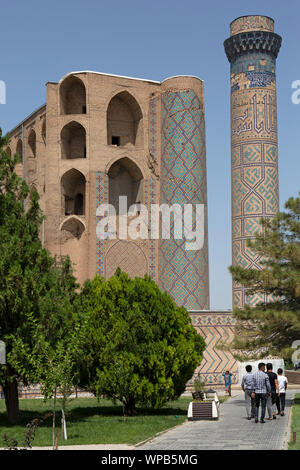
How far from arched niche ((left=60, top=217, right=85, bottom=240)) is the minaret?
202 inches

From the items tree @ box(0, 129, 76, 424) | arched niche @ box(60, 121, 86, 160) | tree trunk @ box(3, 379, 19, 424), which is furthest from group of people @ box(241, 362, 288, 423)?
arched niche @ box(60, 121, 86, 160)

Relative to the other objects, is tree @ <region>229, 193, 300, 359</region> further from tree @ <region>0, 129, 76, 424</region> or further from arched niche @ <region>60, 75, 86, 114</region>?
arched niche @ <region>60, 75, 86, 114</region>

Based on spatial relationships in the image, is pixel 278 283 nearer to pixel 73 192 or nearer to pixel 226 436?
pixel 226 436

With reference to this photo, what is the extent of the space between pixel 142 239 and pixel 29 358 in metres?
12.7

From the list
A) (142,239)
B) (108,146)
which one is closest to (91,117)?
(108,146)

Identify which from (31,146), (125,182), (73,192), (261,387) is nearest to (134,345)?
(261,387)

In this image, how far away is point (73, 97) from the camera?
77.9 feet

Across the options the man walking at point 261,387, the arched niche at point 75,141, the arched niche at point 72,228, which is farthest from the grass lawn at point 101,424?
the arched niche at point 75,141

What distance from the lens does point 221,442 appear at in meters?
8.55

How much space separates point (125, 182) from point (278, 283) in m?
10.7

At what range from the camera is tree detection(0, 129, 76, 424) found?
11.1 metres

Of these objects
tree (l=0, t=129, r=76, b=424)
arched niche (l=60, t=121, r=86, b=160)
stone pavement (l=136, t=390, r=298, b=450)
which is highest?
arched niche (l=60, t=121, r=86, b=160)

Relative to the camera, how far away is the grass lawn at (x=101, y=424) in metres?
9.38

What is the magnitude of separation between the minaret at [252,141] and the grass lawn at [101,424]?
8.46 metres
